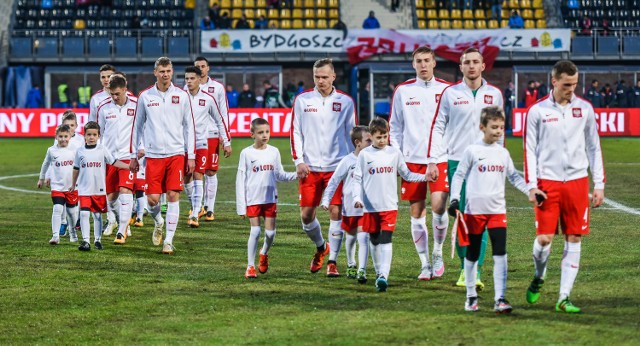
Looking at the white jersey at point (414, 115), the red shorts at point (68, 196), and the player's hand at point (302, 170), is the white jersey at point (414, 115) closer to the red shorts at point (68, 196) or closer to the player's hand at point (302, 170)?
the player's hand at point (302, 170)

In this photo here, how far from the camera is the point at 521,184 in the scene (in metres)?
10.2

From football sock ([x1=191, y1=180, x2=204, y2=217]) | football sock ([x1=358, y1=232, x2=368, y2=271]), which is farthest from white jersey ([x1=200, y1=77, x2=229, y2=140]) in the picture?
football sock ([x1=358, y1=232, x2=368, y2=271])

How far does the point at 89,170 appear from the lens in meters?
15.0

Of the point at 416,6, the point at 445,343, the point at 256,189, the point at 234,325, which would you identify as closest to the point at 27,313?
the point at 234,325

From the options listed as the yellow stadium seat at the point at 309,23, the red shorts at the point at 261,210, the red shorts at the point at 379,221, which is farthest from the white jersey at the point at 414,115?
the yellow stadium seat at the point at 309,23

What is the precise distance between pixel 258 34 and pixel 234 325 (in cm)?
3692

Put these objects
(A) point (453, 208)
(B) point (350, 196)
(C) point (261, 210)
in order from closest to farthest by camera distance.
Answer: (A) point (453, 208) → (B) point (350, 196) → (C) point (261, 210)

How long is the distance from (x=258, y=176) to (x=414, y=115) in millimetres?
1802

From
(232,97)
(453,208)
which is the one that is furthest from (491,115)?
(232,97)

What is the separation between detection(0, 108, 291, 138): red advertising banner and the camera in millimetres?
41750

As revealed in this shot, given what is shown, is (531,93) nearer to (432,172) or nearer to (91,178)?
(91,178)

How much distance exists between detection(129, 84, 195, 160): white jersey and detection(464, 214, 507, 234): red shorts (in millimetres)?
5402

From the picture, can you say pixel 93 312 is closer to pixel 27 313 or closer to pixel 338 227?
pixel 27 313

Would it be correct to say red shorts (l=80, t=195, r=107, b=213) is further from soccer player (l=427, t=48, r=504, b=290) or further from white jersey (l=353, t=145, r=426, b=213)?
soccer player (l=427, t=48, r=504, b=290)
